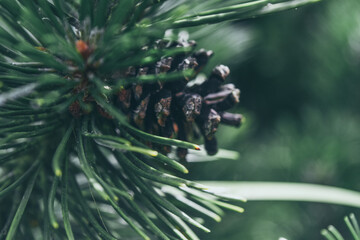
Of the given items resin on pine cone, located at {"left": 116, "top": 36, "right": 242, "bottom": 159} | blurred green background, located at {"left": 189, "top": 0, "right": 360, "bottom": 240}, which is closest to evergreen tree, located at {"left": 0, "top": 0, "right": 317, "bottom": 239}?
resin on pine cone, located at {"left": 116, "top": 36, "right": 242, "bottom": 159}

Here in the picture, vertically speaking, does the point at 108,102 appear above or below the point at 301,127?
below

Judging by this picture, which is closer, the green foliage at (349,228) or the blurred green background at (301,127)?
the green foliage at (349,228)

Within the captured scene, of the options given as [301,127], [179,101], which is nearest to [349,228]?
[179,101]

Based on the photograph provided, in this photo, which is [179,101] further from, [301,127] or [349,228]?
[301,127]

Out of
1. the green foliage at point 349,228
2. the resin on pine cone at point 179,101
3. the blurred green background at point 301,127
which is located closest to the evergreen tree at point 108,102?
the resin on pine cone at point 179,101

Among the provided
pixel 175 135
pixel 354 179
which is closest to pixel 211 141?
pixel 175 135

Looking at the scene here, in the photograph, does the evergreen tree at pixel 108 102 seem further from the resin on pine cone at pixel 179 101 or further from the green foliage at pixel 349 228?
the green foliage at pixel 349 228

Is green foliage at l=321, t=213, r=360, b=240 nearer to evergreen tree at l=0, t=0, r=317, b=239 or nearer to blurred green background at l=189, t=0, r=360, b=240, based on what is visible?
evergreen tree at l=0, t=0, r=317, b=239
